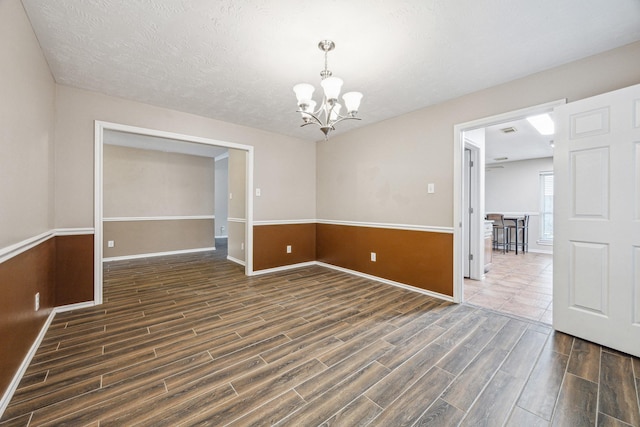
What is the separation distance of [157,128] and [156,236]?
3440 mm

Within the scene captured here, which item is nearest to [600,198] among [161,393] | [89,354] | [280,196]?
[161,393]

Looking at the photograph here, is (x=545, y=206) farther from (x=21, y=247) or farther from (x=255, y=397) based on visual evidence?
(x=21, y=247)

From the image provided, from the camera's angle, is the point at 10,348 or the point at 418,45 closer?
the point at 10,348

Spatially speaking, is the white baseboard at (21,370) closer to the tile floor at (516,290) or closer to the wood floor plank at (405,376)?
the wood floor plank at (405,376)

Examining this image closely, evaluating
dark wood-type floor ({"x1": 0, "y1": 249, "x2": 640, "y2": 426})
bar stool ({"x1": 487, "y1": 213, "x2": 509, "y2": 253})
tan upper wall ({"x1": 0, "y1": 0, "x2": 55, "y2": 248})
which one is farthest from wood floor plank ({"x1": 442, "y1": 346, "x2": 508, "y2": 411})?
bar stool ({"x1": 487, "y1": 213, "x2": 509, "y2": 253})

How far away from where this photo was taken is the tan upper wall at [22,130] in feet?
4.69

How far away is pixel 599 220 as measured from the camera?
2.03m

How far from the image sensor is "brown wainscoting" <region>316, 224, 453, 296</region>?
309cm

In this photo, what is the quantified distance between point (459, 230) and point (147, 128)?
401 centimetres

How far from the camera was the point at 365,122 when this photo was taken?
12.6 ft

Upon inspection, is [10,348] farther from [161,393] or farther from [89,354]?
[161,393]

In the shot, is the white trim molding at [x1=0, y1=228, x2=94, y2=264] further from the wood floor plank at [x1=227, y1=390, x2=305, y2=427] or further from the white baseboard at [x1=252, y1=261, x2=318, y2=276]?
the white baseboard at [x1=252, y1=261, x2=318, y2=276]

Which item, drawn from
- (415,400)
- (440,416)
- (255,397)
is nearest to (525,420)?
(440,416)

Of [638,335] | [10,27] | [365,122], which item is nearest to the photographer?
[10,27]
